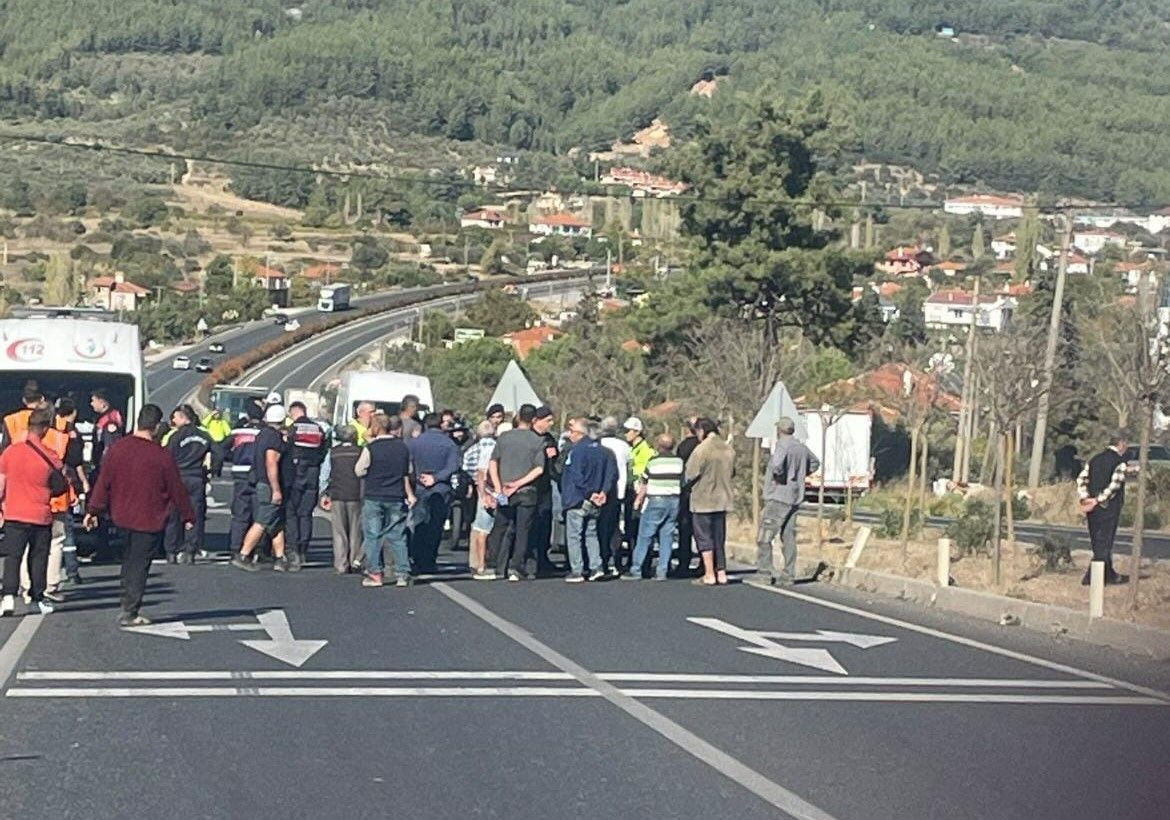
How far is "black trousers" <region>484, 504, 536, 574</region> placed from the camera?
19938 mm

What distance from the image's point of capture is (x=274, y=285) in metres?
122

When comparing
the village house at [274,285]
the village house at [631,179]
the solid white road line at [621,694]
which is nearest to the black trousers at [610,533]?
the solid white road line at [621,694]

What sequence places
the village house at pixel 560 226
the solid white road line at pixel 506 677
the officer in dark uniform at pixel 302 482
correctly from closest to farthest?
the solid white road line at pixel 506 677
the officer in dark uniform at pixel 302 482
the village house at pixel 560 226

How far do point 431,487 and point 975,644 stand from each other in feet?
22.2

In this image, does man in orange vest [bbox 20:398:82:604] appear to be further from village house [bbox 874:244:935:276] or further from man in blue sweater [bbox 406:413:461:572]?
village house [bbox 874:244:935:276]

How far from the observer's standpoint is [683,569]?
2205cm

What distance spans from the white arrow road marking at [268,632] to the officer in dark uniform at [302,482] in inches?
188

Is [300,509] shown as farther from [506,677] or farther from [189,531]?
[506,677]

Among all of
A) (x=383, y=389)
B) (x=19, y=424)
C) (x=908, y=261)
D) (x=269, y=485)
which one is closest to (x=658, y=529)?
(x=269, y=485)

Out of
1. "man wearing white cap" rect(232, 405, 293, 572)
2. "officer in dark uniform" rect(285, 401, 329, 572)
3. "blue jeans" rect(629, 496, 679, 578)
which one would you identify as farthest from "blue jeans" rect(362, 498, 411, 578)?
"blue jeans" rect(629, 496, 679, 578)

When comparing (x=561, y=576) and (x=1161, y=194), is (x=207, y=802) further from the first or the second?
(x=1161, y=194)

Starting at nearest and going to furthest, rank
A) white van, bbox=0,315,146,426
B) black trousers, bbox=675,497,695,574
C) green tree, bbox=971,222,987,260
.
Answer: black trousers, bbox=675,497,695,574
white van, bbox=0,315,146,426
green tree, bbox=971,222,987,260

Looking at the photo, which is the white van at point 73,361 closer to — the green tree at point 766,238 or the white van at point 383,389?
the white van at point 383,389

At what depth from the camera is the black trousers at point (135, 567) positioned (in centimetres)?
1487
